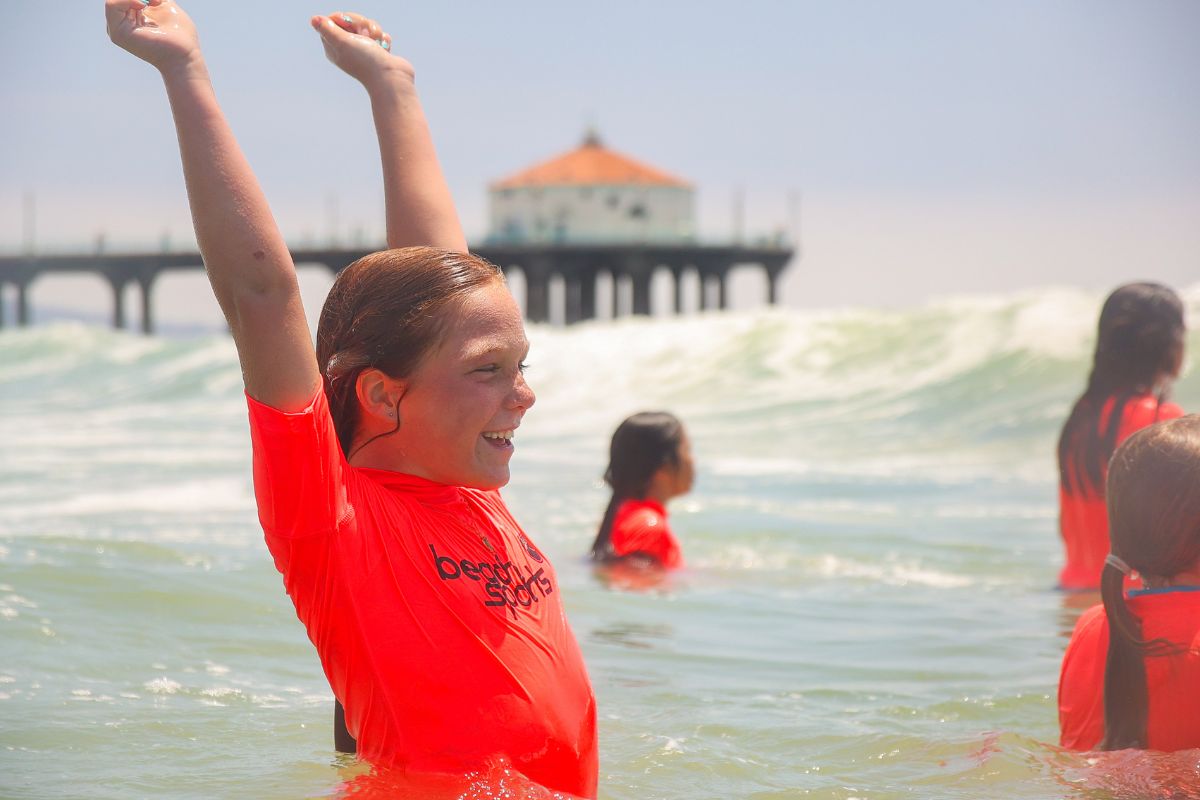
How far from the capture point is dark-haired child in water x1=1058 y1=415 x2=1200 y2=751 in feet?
10.5

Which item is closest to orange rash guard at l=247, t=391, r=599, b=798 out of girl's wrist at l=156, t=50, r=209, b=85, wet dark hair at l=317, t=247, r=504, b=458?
wet dark hair at l=317, t=247, r=504, b=458

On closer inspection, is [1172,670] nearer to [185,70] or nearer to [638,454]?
[185,70]

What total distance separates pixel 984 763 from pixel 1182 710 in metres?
0.55

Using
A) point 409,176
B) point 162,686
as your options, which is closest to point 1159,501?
point 409,176

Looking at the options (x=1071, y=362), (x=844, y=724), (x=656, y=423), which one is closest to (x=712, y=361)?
(x=1071, y=362)

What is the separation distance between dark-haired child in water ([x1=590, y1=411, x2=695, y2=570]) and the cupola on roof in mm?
Answer: 66312

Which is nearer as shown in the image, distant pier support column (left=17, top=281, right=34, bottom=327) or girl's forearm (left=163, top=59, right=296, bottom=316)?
girl's forearm (left=163, top=59, right=296, bottom=316)

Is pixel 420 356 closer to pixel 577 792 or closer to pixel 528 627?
pixel 528 627

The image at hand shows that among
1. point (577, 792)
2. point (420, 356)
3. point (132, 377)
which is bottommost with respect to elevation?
point (132, 377)

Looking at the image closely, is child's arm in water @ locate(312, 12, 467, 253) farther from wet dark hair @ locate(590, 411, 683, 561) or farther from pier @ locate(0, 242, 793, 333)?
pier @ locate(0, 242, 793, 333)

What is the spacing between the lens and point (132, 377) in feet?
113

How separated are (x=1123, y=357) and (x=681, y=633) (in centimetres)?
200

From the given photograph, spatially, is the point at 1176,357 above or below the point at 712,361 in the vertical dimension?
above

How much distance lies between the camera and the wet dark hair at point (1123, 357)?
5848 millimetres
